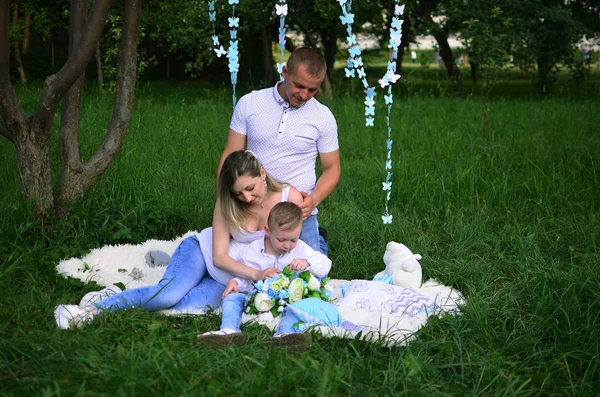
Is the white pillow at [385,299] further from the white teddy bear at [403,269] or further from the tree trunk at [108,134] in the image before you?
the tree trunk at [108,134]

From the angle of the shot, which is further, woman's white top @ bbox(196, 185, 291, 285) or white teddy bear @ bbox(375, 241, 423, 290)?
white teddy bear @ bbox(375, 241, 423, 290)

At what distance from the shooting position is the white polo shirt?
163 inches

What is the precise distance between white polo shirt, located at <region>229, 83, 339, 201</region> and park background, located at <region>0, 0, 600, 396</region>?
778mm

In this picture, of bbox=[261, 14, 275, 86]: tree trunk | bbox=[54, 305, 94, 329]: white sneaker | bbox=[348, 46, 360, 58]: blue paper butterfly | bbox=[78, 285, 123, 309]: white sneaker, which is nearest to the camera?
bbox=[54, 305, 94, 329]: white sneaker

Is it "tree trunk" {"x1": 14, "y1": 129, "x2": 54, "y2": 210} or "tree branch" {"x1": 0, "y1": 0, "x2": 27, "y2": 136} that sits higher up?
"tree branch" {"x1": 0, "y1": 0, "x2": 27, "y2": 136}

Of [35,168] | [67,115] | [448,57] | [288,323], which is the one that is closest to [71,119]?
[67,115]

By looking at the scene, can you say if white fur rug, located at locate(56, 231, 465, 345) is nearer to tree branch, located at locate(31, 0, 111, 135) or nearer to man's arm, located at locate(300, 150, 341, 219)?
man's arm, located at locate(300, 150, 341, 219)

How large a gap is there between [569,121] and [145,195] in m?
5.25

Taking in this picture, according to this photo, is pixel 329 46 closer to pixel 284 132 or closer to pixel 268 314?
pixel 284 132

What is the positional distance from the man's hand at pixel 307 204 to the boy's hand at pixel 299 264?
0.30 meters

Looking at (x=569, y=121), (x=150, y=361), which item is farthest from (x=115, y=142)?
(x=569, y=121)

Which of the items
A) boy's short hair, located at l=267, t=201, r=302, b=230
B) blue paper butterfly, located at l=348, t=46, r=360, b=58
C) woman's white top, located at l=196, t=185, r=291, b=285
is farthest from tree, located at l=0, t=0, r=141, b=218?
boy's short hair, located at l=267, t=201, r=302, b=230

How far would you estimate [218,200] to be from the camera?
3.95 m

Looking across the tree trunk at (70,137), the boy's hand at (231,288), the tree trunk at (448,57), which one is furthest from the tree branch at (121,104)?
the tree trunk at (448,57)
